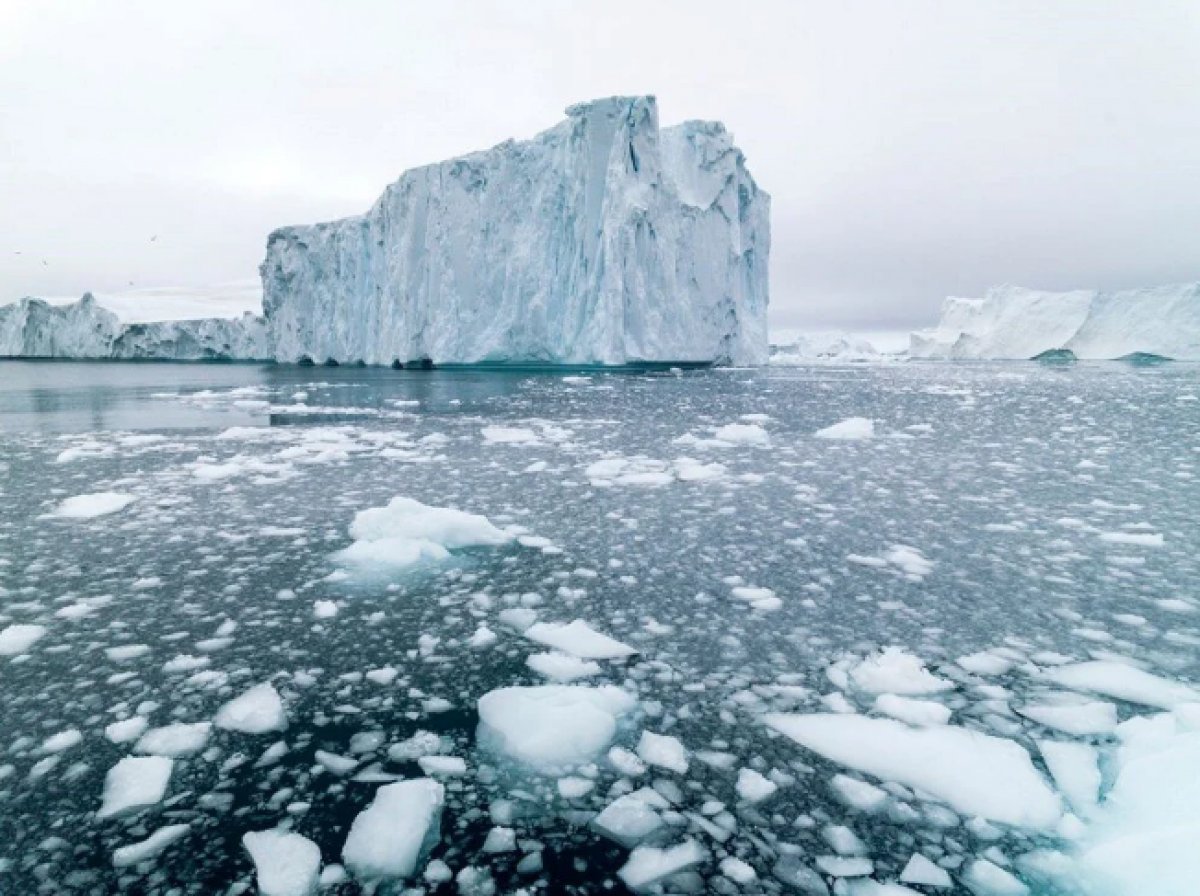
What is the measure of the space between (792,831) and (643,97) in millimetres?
26788

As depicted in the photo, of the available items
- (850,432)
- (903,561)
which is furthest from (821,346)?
(903,561)

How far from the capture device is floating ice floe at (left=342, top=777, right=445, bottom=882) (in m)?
1.48

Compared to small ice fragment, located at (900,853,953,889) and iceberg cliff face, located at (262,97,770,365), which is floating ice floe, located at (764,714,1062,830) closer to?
small ice fragment, located at (900,853,953,889)

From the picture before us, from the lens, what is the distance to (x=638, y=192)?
24688 mm

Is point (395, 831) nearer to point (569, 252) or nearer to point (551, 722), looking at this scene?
point (551, 722)

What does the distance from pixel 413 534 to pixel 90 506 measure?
8.44 feet

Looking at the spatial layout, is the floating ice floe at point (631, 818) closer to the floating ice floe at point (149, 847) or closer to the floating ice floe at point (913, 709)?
the floating ice floe at point (913, 709)

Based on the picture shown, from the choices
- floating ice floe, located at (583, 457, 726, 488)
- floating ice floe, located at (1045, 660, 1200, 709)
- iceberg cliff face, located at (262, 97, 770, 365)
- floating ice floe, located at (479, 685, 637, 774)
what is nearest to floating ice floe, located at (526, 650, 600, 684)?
floating ice floe, located at (479, 685, 637, 774)

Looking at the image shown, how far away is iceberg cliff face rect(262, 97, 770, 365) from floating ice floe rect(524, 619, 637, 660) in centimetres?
2184

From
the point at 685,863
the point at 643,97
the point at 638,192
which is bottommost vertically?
the point at 685,863

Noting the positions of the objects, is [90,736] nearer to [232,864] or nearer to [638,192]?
[232,864]

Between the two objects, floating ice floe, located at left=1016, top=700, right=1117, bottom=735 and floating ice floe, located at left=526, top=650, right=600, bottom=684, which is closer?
floating ice floe, located at left=1016, top=700, right=1117, bottom=735

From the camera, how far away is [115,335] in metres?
45.3

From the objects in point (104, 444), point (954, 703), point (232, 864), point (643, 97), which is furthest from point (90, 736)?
point (643, 97)
